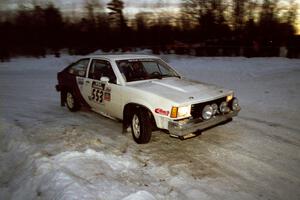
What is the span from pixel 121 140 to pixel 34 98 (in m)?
5.54

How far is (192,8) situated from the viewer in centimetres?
3675

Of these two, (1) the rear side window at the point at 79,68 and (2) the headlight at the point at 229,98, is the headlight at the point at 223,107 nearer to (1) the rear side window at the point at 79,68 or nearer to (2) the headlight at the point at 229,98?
(2) the headlight at the point at 229,98

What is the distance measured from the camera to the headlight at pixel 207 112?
4.66 metres

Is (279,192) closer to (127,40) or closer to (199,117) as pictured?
(199,117)

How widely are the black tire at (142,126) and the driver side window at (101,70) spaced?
973mm

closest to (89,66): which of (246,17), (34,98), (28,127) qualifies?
(28,127)

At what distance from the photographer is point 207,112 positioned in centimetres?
468

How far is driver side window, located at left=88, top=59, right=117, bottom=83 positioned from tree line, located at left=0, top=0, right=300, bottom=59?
20836mm

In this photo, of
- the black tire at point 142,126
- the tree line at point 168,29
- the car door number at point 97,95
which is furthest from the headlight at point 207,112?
the tree line at point 168,29

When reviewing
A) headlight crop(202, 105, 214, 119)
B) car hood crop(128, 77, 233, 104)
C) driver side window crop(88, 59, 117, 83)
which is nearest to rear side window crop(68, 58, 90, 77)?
driver side window crop(88, 59, 117, 83)

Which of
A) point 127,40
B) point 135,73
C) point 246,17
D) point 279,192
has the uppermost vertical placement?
point 246,17

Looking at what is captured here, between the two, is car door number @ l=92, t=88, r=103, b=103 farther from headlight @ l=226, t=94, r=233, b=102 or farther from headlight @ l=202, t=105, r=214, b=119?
headlight @ l=226, t=94, r=233, b=102

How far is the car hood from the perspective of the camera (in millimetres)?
4598

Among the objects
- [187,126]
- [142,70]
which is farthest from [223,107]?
[142,70]
